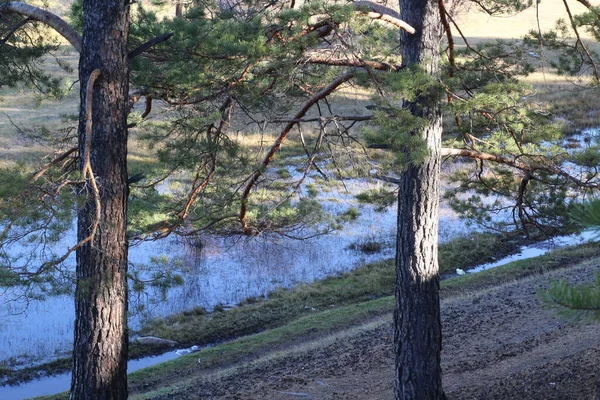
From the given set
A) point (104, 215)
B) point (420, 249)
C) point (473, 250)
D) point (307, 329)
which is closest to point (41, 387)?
point (307, 329)

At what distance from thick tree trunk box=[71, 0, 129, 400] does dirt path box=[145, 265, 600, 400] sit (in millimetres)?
3086

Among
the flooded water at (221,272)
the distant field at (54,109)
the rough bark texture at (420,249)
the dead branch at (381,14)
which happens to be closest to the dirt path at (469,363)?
the rough bark texture at (420,249)

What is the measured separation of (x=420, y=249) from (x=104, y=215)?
331cm

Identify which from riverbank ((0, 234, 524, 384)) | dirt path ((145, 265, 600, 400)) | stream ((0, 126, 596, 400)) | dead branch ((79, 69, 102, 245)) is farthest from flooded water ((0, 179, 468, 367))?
dead branch ((79, 69, 102, 245))

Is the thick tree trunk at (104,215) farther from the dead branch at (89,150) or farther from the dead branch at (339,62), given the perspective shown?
the dead branch at (339,62)

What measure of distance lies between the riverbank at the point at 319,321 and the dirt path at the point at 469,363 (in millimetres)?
683

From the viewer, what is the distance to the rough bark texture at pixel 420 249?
23.1 ft

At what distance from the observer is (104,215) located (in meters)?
7.16

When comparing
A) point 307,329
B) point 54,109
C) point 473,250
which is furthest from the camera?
point 54,109

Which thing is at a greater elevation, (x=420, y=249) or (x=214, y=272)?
(x=420, y=249)

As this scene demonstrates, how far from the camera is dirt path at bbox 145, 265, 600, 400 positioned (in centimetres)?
784

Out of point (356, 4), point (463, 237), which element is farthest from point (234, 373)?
point (463, 237)

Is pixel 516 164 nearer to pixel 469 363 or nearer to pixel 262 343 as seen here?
pixel 469 363

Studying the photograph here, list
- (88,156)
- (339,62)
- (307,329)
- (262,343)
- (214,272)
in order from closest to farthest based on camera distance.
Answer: (88,156) < (339,62) < (262,343) < (307,329) < (214,272)
